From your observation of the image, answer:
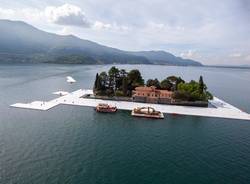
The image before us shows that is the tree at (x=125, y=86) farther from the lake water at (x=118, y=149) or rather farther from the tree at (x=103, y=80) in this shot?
the lake water at (x=118, y=149)

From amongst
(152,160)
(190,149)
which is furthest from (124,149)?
(190,149)

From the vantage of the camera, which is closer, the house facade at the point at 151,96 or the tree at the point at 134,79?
the house facade at the point at 151,96

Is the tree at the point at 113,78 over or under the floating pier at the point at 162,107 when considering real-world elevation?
over

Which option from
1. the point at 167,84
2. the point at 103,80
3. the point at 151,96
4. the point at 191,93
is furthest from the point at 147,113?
the point at 167,84

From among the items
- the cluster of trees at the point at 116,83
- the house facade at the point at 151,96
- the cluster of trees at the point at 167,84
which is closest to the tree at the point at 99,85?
the cluster of trees at the point at 116,83

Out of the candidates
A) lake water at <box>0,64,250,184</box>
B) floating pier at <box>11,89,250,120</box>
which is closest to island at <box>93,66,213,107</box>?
floating pier at <box>11,89,250,120</box>

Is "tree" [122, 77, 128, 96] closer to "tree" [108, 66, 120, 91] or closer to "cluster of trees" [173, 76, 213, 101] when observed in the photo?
"tree" [108, 66, 120, 91]

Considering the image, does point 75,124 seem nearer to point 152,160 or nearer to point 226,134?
point 152,160
